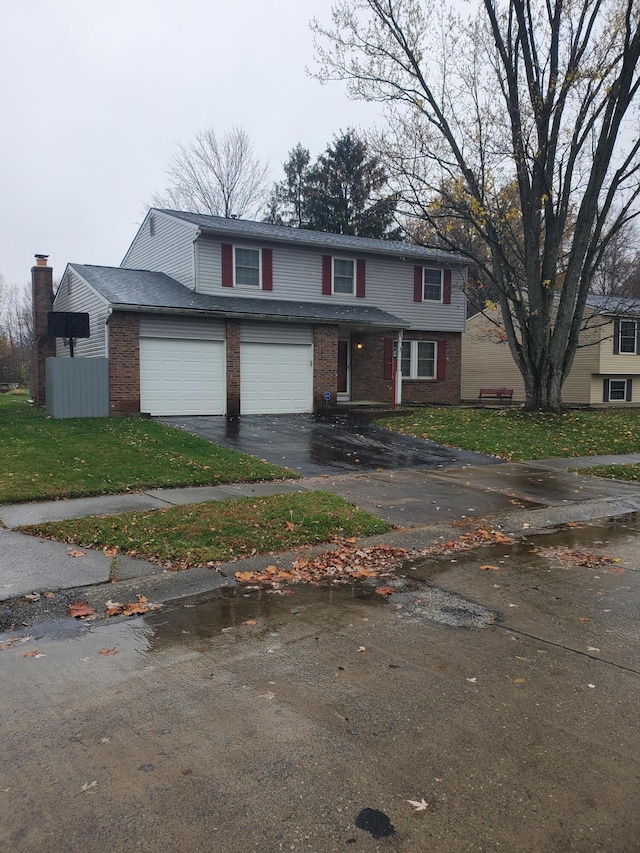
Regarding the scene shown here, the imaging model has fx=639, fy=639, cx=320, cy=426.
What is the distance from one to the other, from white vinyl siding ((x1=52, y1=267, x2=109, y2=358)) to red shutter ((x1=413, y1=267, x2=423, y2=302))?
1184cm

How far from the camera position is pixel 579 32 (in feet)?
58.3

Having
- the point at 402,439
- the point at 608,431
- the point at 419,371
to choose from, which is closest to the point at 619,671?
the point at 402,439

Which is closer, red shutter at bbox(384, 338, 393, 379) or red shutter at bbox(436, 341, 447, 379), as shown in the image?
red shutter at bbox(384, 338, 393, 379)

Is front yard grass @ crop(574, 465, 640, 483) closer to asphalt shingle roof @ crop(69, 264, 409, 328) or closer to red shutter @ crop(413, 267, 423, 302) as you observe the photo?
asphalt shingle roof @ crop(69, 264, 409, 328)

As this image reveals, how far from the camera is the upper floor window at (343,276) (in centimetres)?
2291

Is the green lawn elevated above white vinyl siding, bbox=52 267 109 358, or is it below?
below

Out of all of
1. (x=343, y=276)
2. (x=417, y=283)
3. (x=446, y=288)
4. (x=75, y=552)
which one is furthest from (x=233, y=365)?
(x=75, y=552)

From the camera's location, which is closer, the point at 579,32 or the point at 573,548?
the point at 573,548

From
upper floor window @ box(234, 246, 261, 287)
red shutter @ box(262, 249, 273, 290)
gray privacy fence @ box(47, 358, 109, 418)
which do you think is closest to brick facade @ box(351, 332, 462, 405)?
red shutter @ box(262, 249, 273, 290)

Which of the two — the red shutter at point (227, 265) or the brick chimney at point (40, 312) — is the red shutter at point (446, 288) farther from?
the brick chimney at point (40, 312)

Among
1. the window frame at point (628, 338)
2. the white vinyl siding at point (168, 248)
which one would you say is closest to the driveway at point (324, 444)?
the white vinyl siding at point (168, 248)

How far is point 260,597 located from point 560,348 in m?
16.8

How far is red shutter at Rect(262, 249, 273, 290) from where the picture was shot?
21281 mm

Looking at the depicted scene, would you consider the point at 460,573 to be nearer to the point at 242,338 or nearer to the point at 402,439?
the point at 402,439
